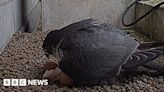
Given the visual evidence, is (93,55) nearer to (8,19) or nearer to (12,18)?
(8,19)

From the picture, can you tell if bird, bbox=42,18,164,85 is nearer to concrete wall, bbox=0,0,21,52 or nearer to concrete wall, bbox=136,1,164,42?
concrete wall, bbox=0,0,21,52

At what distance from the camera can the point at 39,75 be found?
1844 mm

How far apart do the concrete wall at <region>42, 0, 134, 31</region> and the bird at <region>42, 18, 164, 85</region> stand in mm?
1487

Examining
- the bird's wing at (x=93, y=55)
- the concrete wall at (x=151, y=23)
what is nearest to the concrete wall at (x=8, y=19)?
the bird's wing at (x=93, y=55)

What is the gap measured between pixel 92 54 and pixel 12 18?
1.28 metres

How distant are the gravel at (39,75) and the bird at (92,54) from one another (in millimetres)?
62

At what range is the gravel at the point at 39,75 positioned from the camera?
1.66 metres

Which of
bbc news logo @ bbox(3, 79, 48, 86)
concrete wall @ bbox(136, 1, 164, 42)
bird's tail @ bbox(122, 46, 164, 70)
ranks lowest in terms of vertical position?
bbc news logo @ bbox(3, 79, 48, 86)

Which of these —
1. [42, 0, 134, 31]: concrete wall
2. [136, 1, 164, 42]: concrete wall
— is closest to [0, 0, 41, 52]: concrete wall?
[42, 0, 134, 31]: concrete wall

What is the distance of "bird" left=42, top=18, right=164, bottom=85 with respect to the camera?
5.34 feet

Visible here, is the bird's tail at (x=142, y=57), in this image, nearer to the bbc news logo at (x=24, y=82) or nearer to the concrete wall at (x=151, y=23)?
the bbc news logo at (x=24, y=82)

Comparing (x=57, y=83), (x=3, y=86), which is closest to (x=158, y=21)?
(x=57, y=83)

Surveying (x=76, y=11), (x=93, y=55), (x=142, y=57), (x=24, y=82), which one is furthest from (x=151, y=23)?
(x=24, y=82)

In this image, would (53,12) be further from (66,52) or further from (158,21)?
(66,52)
